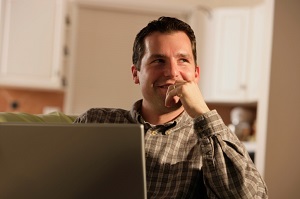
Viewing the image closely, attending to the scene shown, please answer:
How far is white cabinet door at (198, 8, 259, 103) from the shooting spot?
13.6 feet

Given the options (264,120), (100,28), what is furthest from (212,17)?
(264,120)

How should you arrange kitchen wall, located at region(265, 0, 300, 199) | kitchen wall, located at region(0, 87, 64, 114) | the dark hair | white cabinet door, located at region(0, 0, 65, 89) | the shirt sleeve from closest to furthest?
1. the shirt sleeve
2. the dark hair
3. kitchen wall, located at region(265, 0, 300, 199)
4. white cabinet door, located at region(0, 0, 65, 89)
5. kitchen wall, located at region(0, 87, 64, 114)

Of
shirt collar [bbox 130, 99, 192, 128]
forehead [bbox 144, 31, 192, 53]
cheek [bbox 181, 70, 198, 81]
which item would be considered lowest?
shirt collar [bbox 130, 99, 192, 128]

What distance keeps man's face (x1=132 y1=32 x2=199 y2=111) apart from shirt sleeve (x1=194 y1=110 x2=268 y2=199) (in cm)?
20

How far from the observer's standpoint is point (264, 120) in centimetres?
333

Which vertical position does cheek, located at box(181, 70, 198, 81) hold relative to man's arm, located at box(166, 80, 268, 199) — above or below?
above

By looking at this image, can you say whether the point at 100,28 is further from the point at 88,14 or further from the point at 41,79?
the point at 41,79

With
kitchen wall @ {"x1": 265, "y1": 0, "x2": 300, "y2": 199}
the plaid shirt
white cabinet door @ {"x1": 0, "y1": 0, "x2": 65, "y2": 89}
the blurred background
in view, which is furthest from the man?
white cabinet door @ {"x1": 0, "y1": 0, "x2": 65, "y2": 89}

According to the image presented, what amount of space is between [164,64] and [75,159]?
628 millimetres

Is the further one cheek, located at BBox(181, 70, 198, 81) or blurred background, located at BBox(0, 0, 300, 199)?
blurred background, located at BBox(0, 0, 300, 199)

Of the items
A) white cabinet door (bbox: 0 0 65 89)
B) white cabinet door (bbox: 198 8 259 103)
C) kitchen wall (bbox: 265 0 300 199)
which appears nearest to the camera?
kitchen wall (bbox: 265 0 300 199)

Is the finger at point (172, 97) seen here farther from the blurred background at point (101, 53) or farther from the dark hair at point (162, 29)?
the blurred background at point (101, 53)

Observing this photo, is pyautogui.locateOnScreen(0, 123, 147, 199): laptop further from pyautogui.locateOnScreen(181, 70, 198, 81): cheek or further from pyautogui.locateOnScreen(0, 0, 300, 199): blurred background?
pyautogui.locateOnScreen(0, 0, 300, 199): blurred background

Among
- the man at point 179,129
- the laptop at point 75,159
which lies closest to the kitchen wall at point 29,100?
the man at point 179,129
